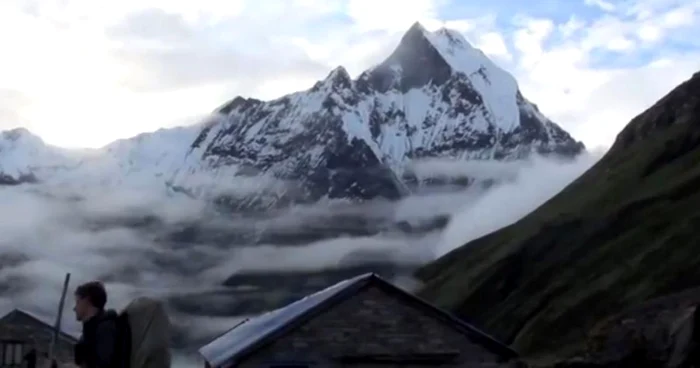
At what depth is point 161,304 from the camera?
377 inches

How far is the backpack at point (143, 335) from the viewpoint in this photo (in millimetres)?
9320

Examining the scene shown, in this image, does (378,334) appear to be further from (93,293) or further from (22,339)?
(22,339)

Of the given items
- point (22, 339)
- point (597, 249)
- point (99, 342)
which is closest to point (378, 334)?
point (99, 342)

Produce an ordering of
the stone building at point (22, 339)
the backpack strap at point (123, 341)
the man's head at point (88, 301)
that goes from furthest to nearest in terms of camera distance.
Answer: the stone building at point (22, 339) → the man's head at point (88, 301) → the backpack strap at point (123, 341)

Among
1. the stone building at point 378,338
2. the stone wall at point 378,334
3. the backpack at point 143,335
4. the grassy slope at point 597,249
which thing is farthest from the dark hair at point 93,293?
the grassy slope at point 597,249

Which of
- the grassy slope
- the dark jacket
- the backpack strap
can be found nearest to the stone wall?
the dark jacket

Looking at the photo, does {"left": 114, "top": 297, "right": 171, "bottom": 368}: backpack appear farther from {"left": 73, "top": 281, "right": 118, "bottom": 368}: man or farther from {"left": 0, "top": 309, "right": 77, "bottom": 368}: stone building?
{"left": 0, "top": 309, "right": 77, "bottom": 368}: stone building

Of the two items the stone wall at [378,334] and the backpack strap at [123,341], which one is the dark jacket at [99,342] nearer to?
the backpack strap at [123,341]

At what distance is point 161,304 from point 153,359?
449 mm

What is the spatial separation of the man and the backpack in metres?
0.06

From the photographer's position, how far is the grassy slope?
118750mm

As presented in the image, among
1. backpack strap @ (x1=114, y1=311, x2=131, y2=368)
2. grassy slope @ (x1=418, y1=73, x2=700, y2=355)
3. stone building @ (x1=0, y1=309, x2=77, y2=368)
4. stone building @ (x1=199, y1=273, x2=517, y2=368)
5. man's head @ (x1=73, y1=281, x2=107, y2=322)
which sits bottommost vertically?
backpack strap @ (x1=114, y1=311, x2=131, y2=368)

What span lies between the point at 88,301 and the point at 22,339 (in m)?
51.8

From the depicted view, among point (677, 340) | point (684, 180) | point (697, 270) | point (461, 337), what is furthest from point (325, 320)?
point (684, 180)
